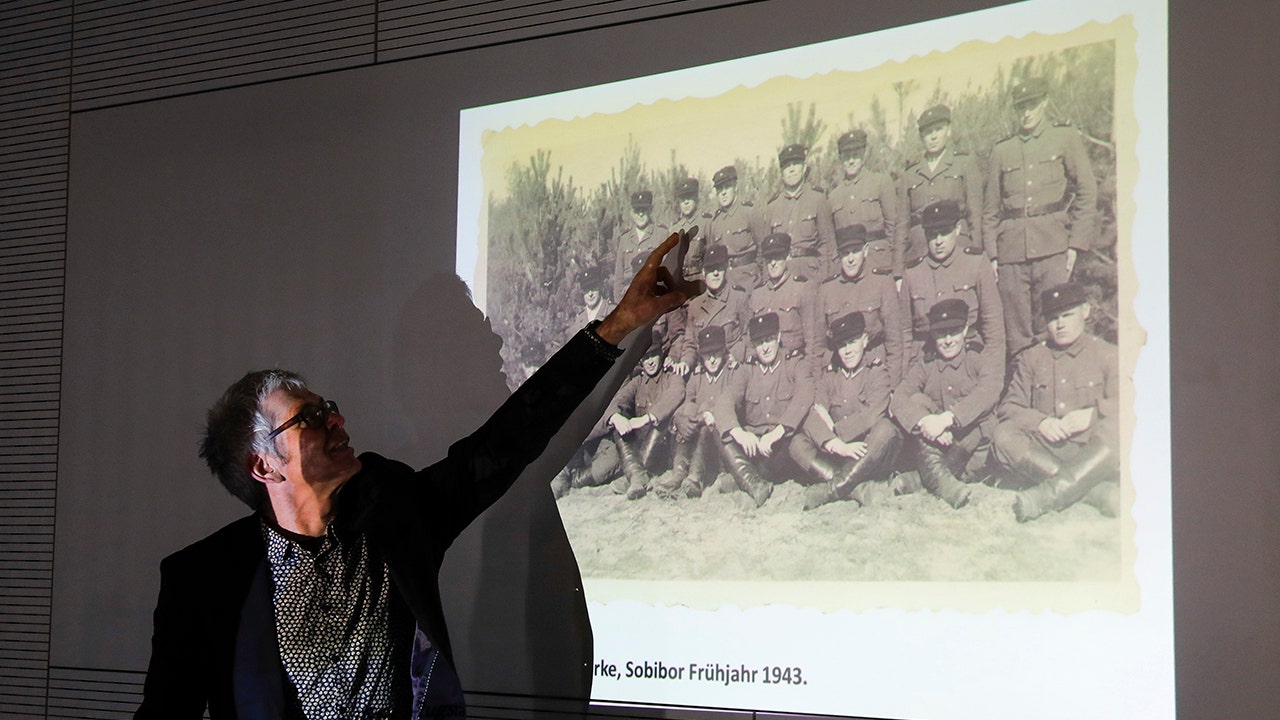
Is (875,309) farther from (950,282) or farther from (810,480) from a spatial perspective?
(810,480)

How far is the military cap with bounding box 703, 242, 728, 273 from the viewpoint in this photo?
2457mm

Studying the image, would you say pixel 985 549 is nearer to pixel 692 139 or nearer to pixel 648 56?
pixel 692 139

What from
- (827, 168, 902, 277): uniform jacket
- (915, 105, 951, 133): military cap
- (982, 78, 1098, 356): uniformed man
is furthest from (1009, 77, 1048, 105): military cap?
(827, 168, 902, 277): uniform jacket

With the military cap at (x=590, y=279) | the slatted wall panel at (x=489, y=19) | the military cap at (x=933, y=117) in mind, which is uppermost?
the slatted wall panel at (x=489, y=19)

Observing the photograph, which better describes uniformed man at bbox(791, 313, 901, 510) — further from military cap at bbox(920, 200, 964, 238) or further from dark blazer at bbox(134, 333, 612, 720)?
dark blazer at bbox(134, 333, 612, 720)

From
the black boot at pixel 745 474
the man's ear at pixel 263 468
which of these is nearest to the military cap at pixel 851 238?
the black boot at pixel 745 474

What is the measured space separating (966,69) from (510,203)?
3.30 ft

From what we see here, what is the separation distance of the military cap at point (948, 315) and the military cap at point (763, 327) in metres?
0.31

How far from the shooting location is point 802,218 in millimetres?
2391

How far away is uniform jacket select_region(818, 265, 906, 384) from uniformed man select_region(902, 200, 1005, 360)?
3 cm

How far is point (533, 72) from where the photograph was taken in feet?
8.95

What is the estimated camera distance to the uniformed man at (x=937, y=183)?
2219mm

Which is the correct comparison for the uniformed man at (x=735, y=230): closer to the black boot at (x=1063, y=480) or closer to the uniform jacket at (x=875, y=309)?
the uniform jacket at (x=875, y=309)

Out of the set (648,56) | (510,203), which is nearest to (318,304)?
(510,203)
